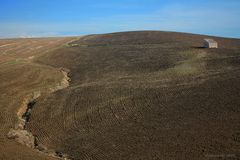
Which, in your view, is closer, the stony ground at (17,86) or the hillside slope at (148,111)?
the stony ground at (17,86)

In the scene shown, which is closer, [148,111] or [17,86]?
[148,111]

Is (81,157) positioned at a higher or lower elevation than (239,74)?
lower

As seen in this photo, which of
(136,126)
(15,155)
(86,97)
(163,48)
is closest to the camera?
(15,155)

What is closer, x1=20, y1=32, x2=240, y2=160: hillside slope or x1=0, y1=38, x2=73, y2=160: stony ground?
x1=0, y1=38, x2=73, y2=160: stony ground

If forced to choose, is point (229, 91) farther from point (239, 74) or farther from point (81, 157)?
point (81, 157)

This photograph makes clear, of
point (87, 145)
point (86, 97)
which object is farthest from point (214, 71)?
point (87, 145)

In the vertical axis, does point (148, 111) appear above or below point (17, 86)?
above

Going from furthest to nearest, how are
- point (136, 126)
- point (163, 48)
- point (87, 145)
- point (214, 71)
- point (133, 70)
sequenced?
point (163, 48) → point (133, 70) → point (214, 71) → point (136, 126) → point (87, 145)

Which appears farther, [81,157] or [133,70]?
[133,70]
